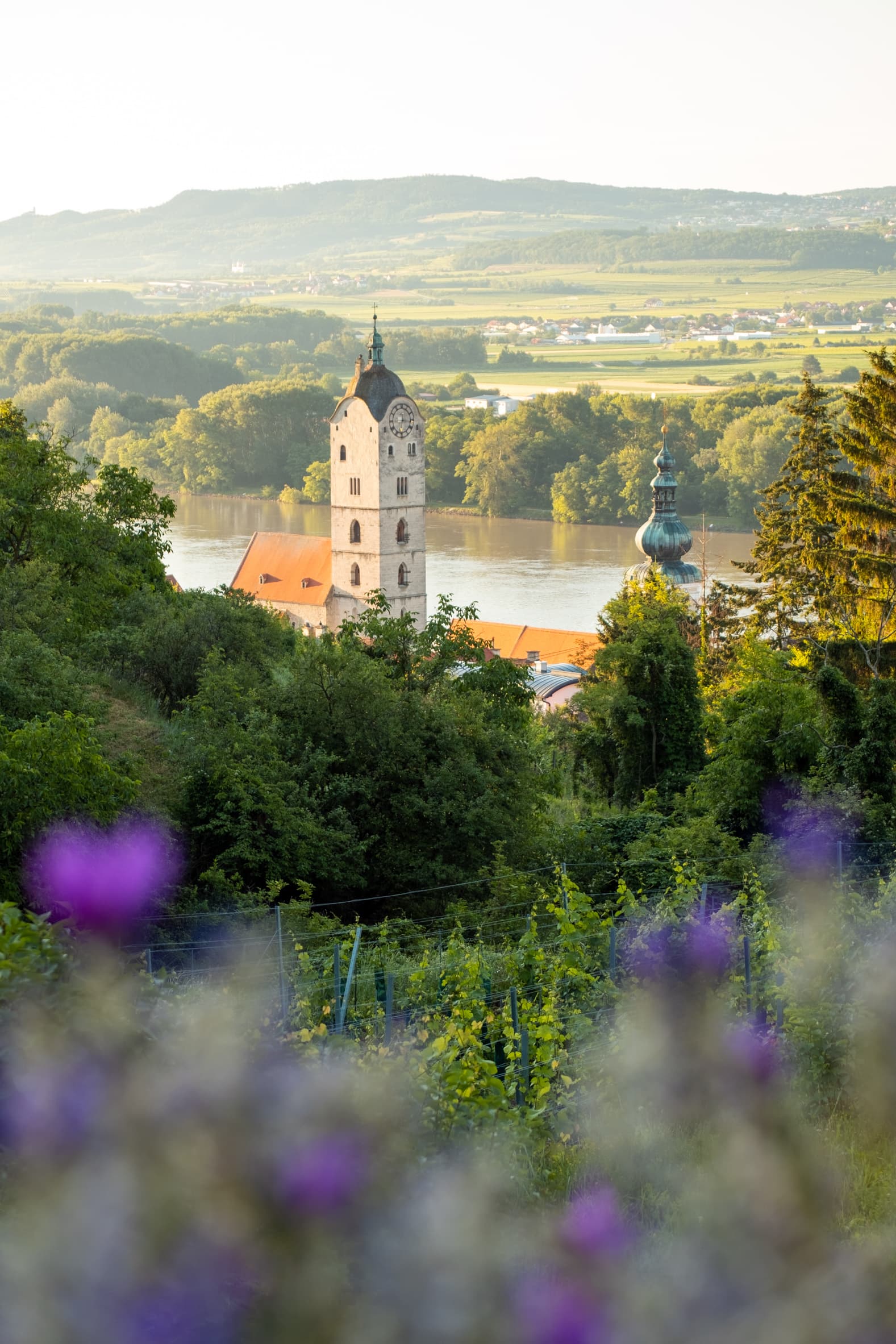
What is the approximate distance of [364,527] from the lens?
2035 inches

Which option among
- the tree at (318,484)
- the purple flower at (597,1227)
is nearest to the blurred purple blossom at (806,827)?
the purple flower at (597,1227)

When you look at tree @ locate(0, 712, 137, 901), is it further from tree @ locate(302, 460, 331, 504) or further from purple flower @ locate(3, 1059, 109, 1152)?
tree @ locate(302, 460, 331, 504)

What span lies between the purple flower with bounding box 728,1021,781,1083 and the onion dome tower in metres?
36.9

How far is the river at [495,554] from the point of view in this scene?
5869cm

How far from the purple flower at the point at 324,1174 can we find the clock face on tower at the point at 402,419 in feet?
154

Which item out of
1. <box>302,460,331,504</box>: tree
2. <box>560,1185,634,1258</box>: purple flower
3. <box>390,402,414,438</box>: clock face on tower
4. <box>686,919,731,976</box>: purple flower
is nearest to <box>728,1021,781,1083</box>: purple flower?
<box>686,919,731,976</box>: purple flower

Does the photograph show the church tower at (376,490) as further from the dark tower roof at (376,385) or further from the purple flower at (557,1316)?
the purple flower at (557,1316)

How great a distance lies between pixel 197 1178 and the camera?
188 inches

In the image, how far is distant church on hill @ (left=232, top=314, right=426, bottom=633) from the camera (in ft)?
169

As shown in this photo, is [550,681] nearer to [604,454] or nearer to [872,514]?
[872,514]

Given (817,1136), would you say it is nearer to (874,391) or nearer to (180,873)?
(180,873)

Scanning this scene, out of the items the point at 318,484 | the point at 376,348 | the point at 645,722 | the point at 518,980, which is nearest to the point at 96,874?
the point at 518,980

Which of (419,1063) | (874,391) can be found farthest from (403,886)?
(874,391)

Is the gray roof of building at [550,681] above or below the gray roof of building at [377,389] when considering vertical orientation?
below
